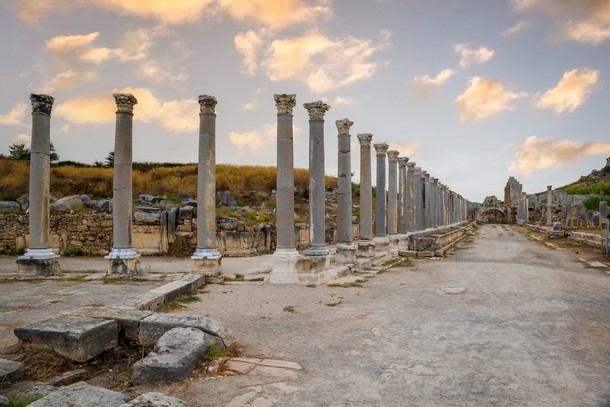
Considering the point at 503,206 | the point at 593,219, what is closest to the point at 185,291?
the point at 593,219

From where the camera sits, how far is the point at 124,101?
35.8 feet

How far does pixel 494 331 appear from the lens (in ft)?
19.8

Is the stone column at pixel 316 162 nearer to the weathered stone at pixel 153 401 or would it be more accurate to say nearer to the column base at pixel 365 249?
the column base at pixel 365 249

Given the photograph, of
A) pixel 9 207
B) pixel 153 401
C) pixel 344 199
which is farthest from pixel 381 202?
pixel 9 207

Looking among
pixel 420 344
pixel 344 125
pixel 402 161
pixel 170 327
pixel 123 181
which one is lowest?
pixel 420 344

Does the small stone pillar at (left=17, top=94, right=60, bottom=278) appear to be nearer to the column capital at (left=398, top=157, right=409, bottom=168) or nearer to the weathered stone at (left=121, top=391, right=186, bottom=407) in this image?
the weathered stone at (left=121, top=391, right=186, bottom=407)

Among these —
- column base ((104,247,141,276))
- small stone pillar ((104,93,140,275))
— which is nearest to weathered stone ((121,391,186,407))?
column base ((104,247,141,276))

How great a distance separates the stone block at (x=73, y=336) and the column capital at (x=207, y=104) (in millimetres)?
7138

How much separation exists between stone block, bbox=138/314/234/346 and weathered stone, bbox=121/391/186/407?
167 centimetres

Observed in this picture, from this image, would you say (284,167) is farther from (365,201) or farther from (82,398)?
(82,398)

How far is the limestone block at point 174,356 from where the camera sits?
411cm

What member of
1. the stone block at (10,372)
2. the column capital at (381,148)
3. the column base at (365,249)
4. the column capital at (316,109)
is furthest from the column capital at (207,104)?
the column capital at (381,148)

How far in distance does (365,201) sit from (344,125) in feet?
10.0

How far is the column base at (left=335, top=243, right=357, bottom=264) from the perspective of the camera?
1338 centimetres
